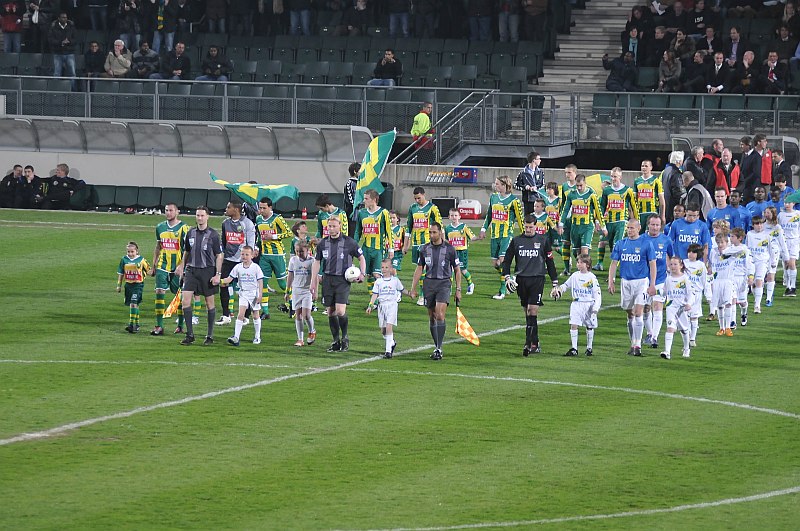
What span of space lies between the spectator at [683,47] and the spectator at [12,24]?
71.1ft

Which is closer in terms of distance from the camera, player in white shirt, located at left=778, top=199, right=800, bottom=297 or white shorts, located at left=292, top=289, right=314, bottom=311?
white shorts, located at left=292, top=289, right=314, bottom=311

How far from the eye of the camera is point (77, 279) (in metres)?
29.0

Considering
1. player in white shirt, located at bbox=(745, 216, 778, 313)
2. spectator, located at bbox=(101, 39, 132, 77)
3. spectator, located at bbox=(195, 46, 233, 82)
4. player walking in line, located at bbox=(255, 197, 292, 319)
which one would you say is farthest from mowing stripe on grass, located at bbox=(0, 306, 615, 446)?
spectator, located at bbox=(101, 39, 132, 77)

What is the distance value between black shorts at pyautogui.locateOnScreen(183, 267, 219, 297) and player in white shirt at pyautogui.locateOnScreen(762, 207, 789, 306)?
10203mm

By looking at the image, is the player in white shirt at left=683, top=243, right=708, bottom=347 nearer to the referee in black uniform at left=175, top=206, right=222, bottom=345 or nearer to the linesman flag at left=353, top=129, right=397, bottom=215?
the linesman flag at left=353, top=129, right=397, bottom=215

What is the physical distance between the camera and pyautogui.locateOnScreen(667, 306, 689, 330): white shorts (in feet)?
68.3

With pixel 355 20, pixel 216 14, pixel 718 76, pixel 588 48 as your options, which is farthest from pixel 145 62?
pixel 718 76

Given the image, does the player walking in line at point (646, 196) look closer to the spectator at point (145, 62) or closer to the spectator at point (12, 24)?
the spectator at point (145, 62)

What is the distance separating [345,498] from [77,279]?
55.3 ft

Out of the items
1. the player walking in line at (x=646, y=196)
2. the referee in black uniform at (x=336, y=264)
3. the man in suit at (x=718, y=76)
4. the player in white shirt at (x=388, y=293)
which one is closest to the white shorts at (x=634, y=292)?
the player in white shirt at (x=388, y=293)

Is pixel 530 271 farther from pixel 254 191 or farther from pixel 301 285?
pixel 254 191

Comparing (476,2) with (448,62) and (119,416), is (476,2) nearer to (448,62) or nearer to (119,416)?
(448,62)

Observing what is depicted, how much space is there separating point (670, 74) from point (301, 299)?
2148 centimetres

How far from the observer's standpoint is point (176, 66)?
4388 cm
